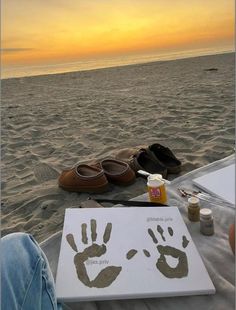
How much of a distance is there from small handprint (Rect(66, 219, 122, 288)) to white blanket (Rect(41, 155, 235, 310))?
2.3 inches

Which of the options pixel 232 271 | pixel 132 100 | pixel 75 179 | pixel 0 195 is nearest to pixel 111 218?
pixel 232 271

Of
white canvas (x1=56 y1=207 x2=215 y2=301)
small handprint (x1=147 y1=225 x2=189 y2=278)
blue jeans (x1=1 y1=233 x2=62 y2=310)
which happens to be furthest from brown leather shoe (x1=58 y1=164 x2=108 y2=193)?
blue jeans (x1=1 y1=233 x2=62 y2=310)

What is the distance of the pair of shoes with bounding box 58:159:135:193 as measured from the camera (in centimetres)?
202

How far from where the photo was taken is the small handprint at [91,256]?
101 centimetres

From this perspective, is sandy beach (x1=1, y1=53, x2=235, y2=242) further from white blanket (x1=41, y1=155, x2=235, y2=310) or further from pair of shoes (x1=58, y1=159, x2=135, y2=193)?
white blanket (x1=41, y1=155, x2=235, y2=310)

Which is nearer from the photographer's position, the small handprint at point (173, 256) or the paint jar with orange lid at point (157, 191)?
the small handprint at point (173, 256)

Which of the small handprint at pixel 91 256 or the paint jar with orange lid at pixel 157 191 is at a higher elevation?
the paint jar with orange lid at pixel 157 191

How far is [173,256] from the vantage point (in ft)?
3.59

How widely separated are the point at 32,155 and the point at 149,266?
7.01 ft

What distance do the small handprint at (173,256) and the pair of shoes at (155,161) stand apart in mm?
956

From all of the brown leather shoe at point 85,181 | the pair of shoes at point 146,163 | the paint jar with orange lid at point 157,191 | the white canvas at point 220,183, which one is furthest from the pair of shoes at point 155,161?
the paint jar with orange lid at point 157,191

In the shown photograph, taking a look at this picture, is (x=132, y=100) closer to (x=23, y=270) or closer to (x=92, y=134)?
(x=92, y=134)

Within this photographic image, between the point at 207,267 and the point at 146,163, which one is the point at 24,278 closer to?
the point at 207,267

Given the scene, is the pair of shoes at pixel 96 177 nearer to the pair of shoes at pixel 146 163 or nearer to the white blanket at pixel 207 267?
the pair of shoes at pixel 146 163
